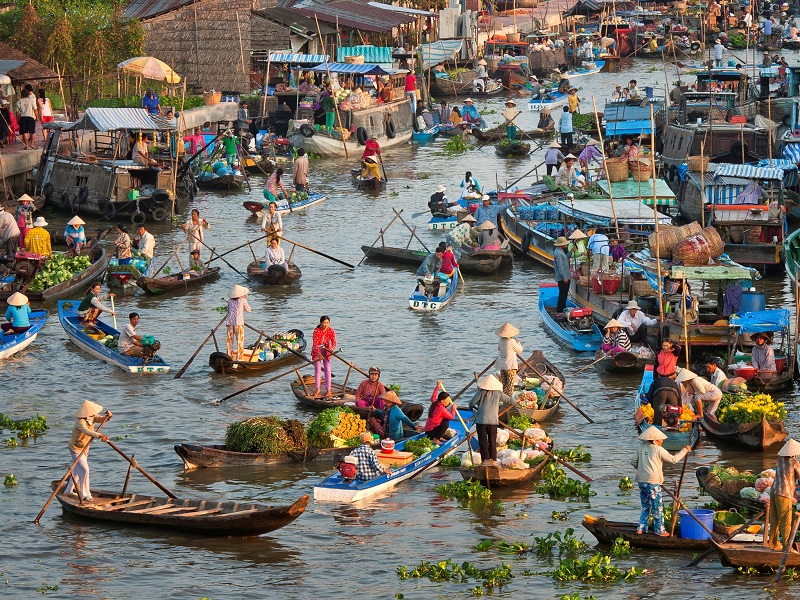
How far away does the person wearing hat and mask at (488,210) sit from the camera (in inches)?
1234

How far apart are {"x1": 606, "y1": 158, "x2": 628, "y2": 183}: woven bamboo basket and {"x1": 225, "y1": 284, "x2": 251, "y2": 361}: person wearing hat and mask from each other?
38.7ft

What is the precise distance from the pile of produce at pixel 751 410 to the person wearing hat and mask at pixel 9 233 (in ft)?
50.7

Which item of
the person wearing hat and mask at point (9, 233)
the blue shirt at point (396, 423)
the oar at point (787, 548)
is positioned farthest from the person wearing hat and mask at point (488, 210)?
the oar at point (787, 548)

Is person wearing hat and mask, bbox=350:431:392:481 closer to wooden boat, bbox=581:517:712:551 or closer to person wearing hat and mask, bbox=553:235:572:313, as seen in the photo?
wooden boat, bbox=581:517:712:551

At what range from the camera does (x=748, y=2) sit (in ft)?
279

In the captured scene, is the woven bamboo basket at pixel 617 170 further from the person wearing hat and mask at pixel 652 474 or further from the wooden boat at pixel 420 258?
the person wearing hat and mask at pixel 652 474

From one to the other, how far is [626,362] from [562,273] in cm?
429

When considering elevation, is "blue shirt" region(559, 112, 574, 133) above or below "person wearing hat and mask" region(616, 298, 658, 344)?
above

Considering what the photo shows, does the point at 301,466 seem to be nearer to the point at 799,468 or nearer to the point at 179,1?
the point at 799,468

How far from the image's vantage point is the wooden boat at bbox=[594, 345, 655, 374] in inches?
877

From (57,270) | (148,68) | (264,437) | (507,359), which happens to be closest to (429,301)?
(507,359)

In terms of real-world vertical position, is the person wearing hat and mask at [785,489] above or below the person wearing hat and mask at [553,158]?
below

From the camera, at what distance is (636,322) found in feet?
74.2

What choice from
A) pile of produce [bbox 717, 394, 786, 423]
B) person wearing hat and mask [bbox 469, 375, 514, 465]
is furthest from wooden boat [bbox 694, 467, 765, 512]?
person wearing hat and mask [bbox 469, 375, 514, 465]
